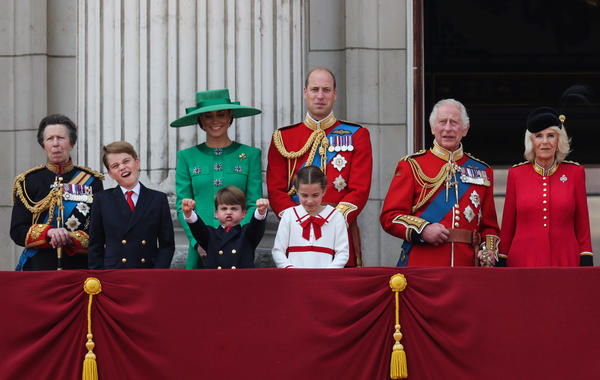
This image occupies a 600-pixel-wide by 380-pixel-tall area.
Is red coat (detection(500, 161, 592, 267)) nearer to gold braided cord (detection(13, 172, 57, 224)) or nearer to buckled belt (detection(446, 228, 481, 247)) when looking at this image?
buckled belt (detection(446, 228, 481, 247))

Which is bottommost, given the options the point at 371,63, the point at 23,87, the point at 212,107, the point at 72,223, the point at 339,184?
the point at 72,223

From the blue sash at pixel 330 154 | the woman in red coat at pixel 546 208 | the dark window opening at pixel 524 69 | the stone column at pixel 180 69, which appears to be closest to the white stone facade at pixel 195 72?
the stone column at pixel 180 69

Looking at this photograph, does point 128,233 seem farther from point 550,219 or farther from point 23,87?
point 23,87

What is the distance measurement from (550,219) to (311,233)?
54.2 inches

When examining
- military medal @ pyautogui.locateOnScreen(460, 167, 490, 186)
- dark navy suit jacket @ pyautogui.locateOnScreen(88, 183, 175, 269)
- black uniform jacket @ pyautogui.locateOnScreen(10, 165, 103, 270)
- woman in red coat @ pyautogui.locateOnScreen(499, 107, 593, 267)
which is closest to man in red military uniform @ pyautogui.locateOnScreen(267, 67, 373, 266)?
military medal @ pyautogui.locateOnScreen(460, 167, 490, 186)

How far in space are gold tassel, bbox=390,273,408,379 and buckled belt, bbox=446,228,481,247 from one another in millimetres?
975

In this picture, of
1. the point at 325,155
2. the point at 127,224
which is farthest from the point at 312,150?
the point at 127,224

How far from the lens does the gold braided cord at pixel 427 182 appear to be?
6.52 metres

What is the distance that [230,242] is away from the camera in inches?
249

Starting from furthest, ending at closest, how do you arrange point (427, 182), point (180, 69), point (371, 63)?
point (371, 63) → point (180, 69) → point (427, 182)

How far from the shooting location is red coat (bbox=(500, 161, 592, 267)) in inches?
251

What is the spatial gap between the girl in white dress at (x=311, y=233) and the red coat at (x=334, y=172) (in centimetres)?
36

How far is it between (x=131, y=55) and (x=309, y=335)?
3.29 m

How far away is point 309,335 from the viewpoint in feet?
17.9
